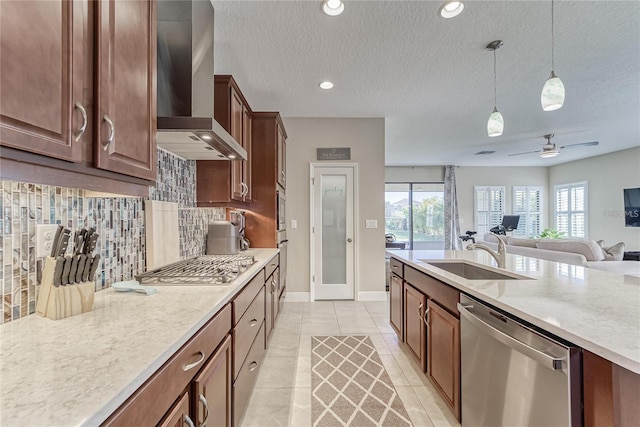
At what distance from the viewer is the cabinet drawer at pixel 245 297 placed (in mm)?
1454

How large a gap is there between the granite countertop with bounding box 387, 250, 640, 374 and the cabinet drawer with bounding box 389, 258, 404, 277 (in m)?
0.58

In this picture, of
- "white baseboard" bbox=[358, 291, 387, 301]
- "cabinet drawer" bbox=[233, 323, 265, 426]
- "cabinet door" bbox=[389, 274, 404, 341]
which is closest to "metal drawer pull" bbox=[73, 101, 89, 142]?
"cabinet drawer" bbox=[233, 323, 265, 426]

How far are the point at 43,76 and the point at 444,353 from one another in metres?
2.08

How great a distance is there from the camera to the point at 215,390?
3.71 ft

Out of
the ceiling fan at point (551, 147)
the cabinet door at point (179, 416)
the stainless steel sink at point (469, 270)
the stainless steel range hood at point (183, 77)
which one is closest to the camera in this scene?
the cabinet door at point (179, 416)

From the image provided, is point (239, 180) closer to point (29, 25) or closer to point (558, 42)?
point (29, 25)

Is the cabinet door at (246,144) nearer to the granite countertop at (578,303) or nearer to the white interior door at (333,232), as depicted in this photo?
the white interior door at (333,232)

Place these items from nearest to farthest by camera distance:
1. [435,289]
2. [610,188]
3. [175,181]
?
[435,289], [175,181], [610,188]

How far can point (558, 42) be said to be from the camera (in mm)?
2348

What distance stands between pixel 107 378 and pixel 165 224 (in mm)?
1439

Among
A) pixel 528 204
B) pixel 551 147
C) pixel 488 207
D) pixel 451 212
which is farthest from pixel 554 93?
pixel 528 204

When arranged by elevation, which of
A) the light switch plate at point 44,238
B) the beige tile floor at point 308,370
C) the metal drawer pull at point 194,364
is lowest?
the beige tile floor at point 308,370

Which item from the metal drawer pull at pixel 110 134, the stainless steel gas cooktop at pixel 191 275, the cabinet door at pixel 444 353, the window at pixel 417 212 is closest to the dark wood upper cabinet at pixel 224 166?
the stainless steel gas cooktop at pixel 191 275

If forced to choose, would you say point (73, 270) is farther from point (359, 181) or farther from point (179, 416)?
point (359, 181)
